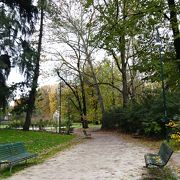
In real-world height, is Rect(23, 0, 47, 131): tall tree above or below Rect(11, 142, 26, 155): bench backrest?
above

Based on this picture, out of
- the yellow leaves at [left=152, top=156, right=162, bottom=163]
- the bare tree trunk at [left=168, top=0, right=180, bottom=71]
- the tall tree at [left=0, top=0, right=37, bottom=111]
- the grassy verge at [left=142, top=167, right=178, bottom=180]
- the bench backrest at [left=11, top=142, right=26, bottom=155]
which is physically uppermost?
the tall tree at [left=0, top=0, right=37, bottom=111]

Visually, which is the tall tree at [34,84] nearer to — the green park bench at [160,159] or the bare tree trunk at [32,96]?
the bare tree trunk at [32,96]

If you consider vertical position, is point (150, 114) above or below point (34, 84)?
below

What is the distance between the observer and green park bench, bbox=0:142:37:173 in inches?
432

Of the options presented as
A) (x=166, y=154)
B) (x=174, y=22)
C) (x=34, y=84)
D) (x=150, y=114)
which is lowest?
(x=166, y=154)

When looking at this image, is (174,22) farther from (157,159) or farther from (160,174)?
(160,174)

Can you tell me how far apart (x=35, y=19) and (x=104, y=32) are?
68.9 feet

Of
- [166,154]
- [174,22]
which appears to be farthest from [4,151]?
[174,22]

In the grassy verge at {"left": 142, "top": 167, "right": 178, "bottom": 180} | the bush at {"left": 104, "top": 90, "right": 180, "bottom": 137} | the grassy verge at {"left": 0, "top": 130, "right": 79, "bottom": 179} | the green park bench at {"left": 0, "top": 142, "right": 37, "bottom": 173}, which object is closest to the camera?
the grassy verge at {"left": 142, "top": 167, "right": 178, "bottom": 180}

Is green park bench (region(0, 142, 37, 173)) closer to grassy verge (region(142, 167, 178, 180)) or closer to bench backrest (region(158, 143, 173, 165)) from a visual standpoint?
grassy verge (region(142, 167, 178, 180))

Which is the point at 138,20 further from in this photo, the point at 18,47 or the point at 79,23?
the point at 79,23

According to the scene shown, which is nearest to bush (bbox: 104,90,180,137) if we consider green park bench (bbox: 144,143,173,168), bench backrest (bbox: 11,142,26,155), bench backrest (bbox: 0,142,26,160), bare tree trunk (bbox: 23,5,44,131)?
bare tree trunk (bbox: 23,5,44,131)

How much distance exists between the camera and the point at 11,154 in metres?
12.0

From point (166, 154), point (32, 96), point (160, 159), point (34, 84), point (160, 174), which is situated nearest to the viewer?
point (160, 174)
